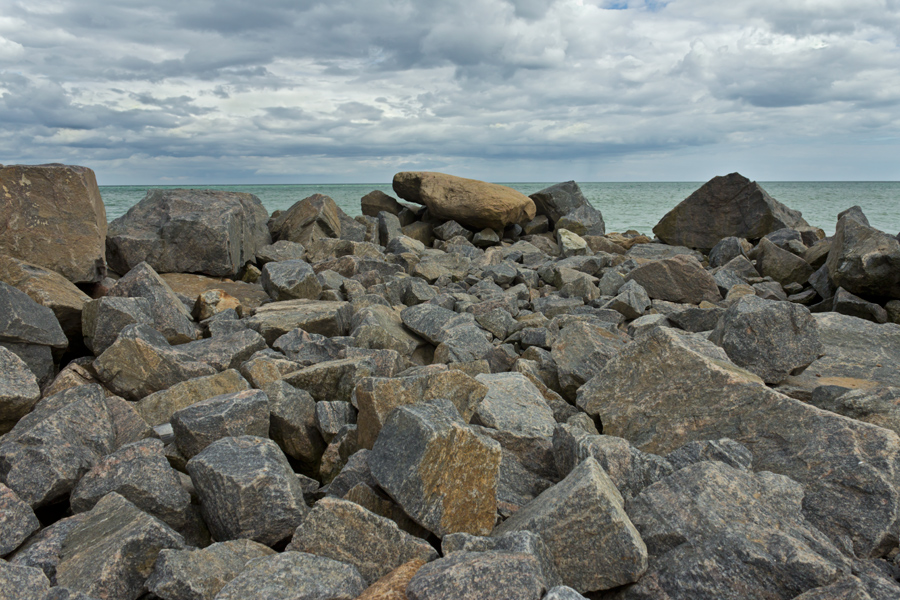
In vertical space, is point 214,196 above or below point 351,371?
above

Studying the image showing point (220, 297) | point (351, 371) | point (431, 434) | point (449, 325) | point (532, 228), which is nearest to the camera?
point (431, 434)

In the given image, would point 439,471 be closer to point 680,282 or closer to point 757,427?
point 757,427

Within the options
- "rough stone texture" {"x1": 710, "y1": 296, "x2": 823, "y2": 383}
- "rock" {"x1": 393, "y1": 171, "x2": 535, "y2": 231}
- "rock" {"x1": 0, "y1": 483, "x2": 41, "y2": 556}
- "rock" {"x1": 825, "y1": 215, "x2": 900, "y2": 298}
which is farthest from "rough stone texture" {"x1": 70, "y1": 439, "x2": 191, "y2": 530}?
"rock" {"x1": 393, "y1": 171, "x2": 535, "y2": 231}

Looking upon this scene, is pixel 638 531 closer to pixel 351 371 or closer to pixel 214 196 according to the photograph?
pixel 351 371

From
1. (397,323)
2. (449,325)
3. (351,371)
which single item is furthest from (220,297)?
(351,371)

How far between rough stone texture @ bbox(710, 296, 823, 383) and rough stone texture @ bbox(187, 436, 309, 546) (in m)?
3.30

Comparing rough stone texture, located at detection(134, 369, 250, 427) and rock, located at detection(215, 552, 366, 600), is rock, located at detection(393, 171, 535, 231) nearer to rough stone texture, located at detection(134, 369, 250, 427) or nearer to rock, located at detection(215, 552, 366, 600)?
rough stone texture, located at detection(134, 369, 250, 427)

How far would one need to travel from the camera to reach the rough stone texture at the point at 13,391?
339cm

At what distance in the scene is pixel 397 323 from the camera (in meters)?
6.04

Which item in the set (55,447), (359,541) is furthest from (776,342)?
(55,447)

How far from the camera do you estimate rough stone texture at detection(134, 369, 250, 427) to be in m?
3.84

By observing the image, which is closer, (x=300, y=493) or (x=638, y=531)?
(x=638, y=531)

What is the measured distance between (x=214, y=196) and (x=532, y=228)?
888cm

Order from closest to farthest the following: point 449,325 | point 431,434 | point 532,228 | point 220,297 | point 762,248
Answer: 1. point 431,434
2. point 449,325
3. point 220,297
4. point 762,248
5. point 532,228
